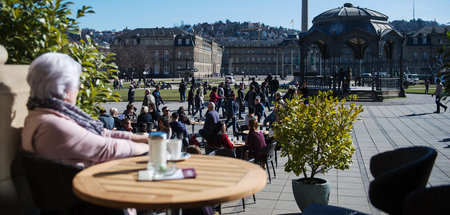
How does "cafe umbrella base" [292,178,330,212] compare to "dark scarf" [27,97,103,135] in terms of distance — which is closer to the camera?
"dark scarf" [27,97,103,135]

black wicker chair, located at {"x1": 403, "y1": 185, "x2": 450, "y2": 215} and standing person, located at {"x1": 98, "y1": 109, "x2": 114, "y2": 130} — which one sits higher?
black wicker chair, located at {"x1": 403, "y1": 185, "x2": 450, "y2": 215}

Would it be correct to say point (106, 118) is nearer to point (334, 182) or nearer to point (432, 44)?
point (334, 182)

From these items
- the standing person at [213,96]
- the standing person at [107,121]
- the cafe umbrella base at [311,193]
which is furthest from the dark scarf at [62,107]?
the standing person at [213,96]

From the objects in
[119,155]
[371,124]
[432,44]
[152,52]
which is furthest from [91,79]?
[152,52]

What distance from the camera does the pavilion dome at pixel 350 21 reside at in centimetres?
2811

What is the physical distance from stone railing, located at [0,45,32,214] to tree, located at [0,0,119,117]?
53 cm

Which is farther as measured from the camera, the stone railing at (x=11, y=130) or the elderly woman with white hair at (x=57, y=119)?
the stone railing at (x=11, y=130)

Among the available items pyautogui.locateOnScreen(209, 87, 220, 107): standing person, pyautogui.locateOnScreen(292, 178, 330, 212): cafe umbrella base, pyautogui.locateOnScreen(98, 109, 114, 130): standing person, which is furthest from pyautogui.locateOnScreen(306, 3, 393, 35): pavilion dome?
pyautogui.locateOnScreen(292, 178, 330, 212): cafe umbrella base

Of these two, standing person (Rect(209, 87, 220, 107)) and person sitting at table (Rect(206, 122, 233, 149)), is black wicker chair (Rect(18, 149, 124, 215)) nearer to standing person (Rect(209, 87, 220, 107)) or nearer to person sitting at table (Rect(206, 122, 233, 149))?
person sitting at table (Rect(206, 122, 233, 149))

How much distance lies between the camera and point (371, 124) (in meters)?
16.3

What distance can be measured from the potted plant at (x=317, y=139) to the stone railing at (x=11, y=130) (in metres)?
3.46

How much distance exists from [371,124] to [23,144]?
Answer: 15.2 m

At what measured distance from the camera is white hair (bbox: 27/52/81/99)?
2830 millimetres

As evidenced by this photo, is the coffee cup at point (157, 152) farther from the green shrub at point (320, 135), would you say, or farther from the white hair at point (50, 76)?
the green shrub at point (320, 135)
